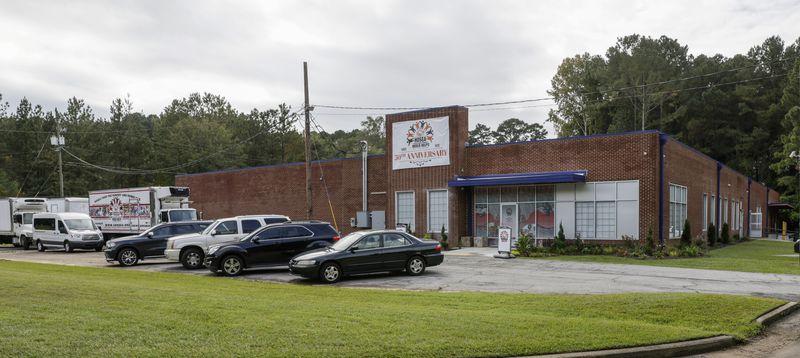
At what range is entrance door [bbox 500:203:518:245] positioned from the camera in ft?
100

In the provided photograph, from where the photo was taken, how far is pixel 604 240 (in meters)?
27.6

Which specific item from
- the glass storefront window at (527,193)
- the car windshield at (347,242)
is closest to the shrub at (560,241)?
the glass storefront window at (527,193)

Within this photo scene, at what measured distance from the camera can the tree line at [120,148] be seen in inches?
2574

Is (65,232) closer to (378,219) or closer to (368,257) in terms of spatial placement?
(378,219)

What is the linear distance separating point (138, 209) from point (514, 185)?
2050 cm

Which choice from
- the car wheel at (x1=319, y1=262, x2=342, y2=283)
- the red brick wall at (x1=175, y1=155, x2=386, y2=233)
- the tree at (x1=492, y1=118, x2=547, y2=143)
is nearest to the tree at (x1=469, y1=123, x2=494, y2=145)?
the tree at (x1=492, y1=118, x2=547, y2=143)

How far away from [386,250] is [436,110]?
16.0 meters

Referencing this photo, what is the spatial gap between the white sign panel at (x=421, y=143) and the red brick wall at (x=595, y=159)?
181cm

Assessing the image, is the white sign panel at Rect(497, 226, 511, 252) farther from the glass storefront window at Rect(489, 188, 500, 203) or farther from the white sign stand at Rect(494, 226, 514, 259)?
the glass storefront window at Rect(489, 188, 500, 203)

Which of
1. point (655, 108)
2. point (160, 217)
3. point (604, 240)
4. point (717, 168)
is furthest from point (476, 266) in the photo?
point (655, 108)

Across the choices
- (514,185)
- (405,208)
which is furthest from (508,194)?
(405,208)

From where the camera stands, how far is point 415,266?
18297 mm

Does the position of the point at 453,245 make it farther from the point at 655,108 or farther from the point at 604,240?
the point at 655,108

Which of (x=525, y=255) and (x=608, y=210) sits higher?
(x=608, y=210)
